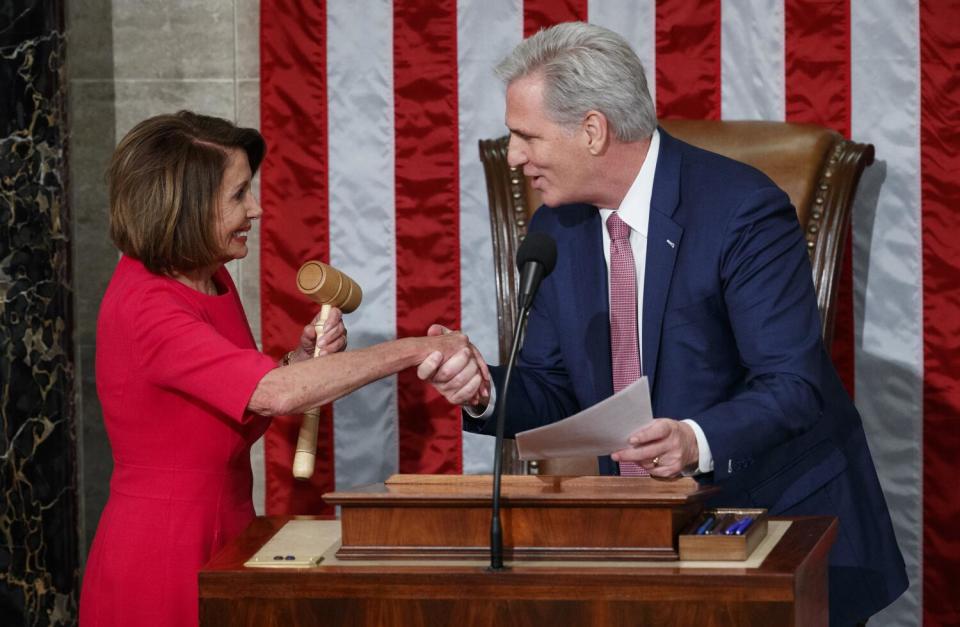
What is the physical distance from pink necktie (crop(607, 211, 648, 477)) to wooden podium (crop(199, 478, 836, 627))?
66cm

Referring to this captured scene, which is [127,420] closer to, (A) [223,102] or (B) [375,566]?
(B) [375,566]

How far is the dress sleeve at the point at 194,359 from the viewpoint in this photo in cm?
264

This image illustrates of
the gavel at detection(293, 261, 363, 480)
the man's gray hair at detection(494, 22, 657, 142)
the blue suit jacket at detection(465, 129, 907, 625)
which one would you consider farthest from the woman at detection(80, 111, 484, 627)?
the man's gray hair at detection(494, 22, 657, 142)

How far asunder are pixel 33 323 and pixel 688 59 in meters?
2.12

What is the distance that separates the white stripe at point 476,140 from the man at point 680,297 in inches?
49.2

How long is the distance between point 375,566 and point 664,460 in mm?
556

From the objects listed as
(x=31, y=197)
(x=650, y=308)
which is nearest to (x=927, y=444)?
(x=650, y=308)

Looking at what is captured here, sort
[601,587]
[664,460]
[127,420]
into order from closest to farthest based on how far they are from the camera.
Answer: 1. [601,587]
2. [664,460]
3. [127,420]

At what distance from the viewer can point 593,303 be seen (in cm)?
303

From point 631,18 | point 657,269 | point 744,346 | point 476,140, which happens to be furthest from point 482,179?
point 744,346

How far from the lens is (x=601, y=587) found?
2.13 metres

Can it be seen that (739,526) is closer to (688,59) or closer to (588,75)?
(588,75)

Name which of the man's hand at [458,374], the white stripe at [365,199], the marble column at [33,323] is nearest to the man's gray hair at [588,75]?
the man's hand at [458,374]

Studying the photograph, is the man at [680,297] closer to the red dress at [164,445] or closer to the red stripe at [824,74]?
the red dress at [164,445]
